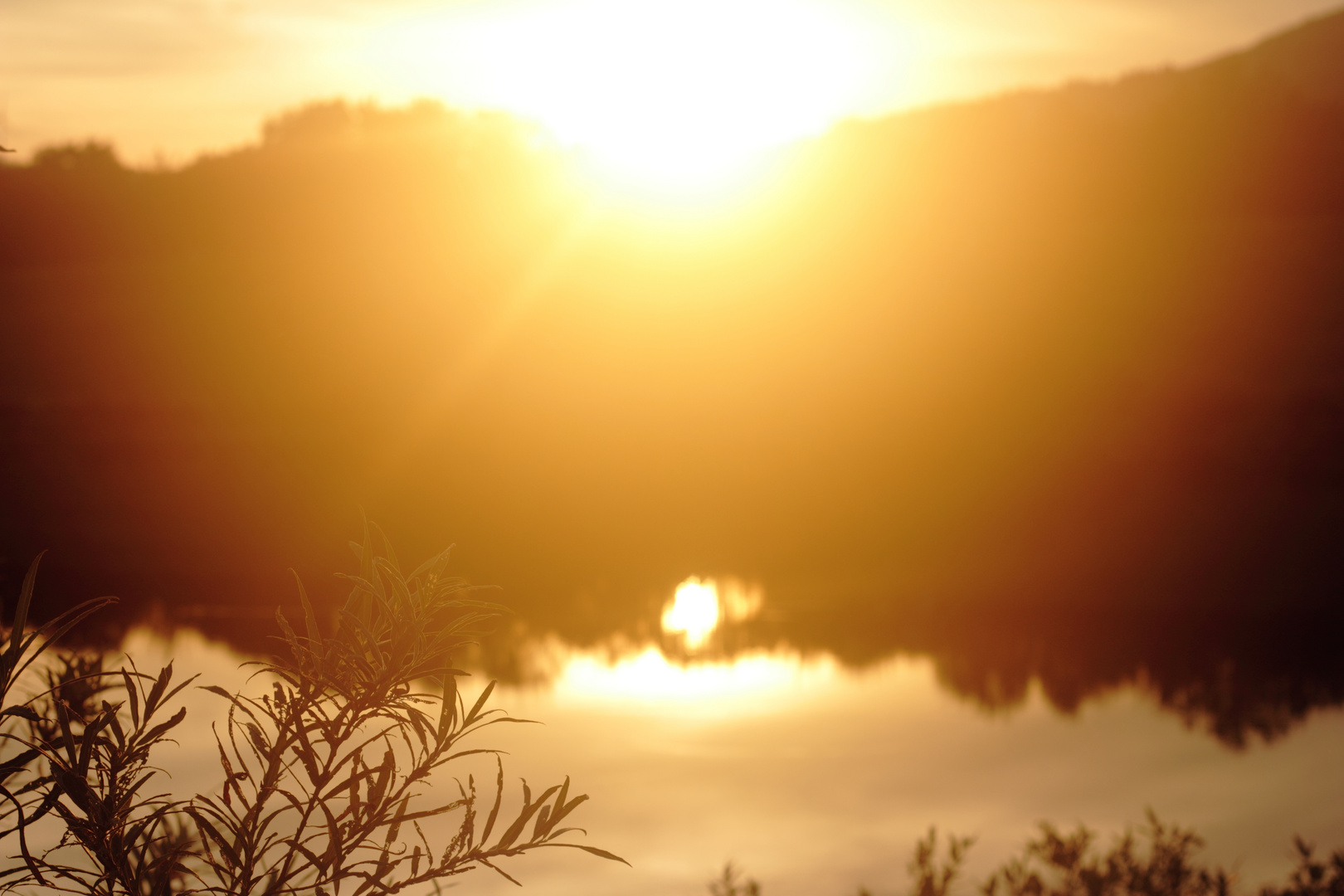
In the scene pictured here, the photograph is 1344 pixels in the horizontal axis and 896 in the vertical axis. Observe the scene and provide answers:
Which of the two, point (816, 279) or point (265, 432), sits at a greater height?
point (816, 279)

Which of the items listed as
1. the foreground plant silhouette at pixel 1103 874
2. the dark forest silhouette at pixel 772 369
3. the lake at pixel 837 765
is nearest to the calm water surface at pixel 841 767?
the lake at pixel 837 765

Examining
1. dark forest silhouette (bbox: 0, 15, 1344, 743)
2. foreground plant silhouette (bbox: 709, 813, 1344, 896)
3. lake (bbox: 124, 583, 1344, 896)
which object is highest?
dark forest silhouette (bbox: 0, 15, 1344, 743)

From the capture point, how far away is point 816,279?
20172 millimetres

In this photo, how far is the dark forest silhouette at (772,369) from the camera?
41.8 ft

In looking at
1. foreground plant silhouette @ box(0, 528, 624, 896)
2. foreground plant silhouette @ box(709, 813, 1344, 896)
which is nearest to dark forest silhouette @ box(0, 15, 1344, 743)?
foreground plant silhouette @ box(709, 813, 1344, 896)

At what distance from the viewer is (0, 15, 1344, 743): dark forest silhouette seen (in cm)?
1273

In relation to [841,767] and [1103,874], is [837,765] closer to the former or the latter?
[841,767]

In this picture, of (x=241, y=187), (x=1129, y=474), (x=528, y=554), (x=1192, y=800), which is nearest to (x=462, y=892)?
(x=1192, y=800)

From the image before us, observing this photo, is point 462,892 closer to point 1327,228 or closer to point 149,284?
point 149,284

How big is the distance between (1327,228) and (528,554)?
54.6ft

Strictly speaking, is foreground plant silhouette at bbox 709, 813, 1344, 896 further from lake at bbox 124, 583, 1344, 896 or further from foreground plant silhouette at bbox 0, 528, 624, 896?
foreground plant silhouette at bbox 0, 528, 624, 896

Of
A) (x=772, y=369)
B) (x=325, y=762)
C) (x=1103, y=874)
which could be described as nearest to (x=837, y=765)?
(x=1103, y=874)

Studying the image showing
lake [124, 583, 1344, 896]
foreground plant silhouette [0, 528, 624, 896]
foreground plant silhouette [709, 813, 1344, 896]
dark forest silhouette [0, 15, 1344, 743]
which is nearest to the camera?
foreground plant silhouette [0, 528, 624, 896]

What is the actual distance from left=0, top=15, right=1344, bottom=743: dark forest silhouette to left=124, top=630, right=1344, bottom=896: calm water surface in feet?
7.41
